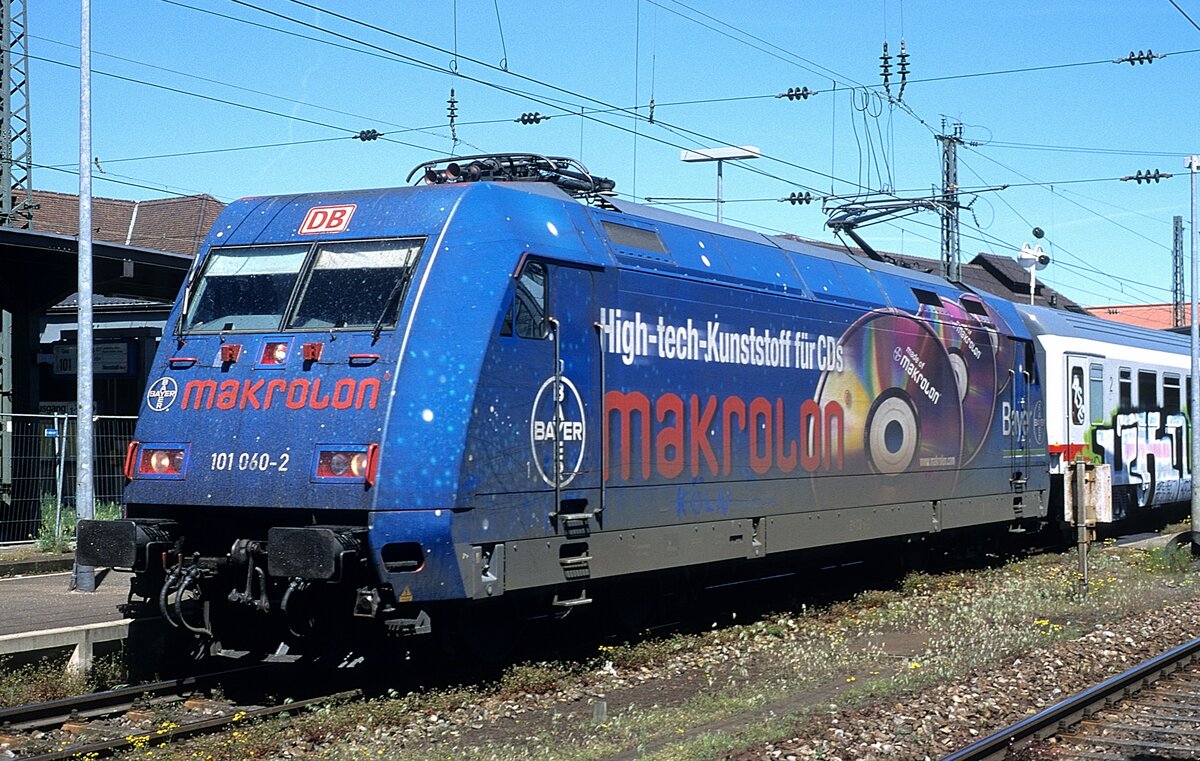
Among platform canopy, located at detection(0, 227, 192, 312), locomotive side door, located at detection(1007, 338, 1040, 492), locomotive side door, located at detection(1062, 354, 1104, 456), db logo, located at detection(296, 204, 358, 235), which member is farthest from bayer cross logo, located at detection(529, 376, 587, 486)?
locomotive side door, located at detection(1062, 354, 1104, 456)

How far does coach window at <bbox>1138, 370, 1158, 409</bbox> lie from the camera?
22.8m

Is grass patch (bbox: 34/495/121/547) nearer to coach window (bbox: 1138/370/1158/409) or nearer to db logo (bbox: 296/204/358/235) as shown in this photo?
db logo (bbox: 296/204/358/235)

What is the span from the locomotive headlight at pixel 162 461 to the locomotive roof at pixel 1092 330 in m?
12.8

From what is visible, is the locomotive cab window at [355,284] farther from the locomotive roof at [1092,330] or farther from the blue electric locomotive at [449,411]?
the locomotive roof at [1092,330]

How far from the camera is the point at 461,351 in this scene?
914 cm

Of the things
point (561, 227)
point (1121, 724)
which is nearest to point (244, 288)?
point (561, 227)

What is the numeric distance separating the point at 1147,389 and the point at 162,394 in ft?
59.6

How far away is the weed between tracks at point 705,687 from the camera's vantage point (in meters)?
8.09

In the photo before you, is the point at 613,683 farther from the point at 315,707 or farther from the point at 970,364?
the point at 970,364

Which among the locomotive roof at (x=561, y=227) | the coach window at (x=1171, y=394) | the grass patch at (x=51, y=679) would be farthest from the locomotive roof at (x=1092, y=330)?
the grass patch at (x=51, y=679)

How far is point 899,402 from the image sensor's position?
14664mm

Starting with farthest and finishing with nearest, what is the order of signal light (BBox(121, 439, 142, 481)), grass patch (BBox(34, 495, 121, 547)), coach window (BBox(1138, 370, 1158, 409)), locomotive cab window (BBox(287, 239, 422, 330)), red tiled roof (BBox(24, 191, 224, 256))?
red tiled roof (BBox(24, 191, 224, 256)), coach window (BBox(1138, 370, 1158, 409)), grass patch (BBox(34, 495, 121, 547)), signal light (BBox(121, 439, 142, 481)), locomotive cab window (BBox(287, 239, 422, 330))

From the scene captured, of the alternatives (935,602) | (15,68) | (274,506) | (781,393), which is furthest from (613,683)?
(15,68)

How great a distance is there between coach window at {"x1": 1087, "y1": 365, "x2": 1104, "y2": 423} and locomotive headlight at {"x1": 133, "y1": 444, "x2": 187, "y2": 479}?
15.1m
